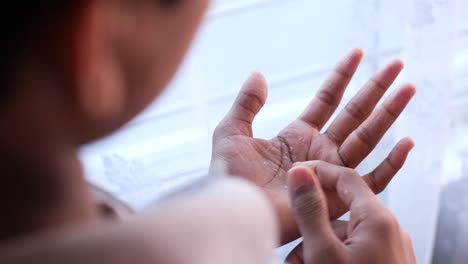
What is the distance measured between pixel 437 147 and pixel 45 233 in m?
0.74

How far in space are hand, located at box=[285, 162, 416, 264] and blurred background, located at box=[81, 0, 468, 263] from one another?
215 mm

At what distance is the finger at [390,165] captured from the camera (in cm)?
77

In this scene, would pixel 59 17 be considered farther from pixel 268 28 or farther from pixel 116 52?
pixel 268 28

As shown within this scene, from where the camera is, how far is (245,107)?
30.5 inches

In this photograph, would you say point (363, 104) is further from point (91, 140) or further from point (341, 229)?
point (91, 140)

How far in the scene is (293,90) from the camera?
0.87m

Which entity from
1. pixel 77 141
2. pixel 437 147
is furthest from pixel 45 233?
pixel 437 147

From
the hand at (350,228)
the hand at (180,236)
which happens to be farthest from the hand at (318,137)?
the hand at (180,236)

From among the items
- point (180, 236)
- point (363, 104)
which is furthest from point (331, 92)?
point (180, 236)

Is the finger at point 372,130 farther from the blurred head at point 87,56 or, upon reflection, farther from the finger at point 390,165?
the blurred head at point 87,56

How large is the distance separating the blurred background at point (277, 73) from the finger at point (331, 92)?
0.23 ft

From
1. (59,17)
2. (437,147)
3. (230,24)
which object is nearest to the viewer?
(59,17)

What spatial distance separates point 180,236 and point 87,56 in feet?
0.36

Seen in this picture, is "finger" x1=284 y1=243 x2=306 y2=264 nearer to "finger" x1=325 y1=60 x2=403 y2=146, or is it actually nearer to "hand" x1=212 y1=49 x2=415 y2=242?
"hand" x1=212 y1=49 x2=415 y2=242
